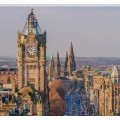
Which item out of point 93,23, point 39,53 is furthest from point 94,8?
point 39,53

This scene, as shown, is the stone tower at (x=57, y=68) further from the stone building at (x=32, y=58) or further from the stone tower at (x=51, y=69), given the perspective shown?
the stone building at (x=32, y=58)

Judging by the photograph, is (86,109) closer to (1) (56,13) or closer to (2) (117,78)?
(2) (117,78)

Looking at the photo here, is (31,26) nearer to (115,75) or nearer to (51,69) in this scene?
(51,69)

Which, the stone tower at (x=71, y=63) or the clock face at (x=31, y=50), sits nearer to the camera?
the stone tower at (x=71, y=63)

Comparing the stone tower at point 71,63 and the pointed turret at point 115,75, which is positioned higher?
the stone tower at point 71,63

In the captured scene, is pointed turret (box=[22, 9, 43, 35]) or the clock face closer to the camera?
pointed turret (box=[22, 9, 43, 35])

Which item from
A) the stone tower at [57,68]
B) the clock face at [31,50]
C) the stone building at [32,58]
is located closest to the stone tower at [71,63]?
the stone tower at [57,68]

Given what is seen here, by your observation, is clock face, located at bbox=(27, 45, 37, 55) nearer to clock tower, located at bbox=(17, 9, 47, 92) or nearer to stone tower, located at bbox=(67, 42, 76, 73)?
clock tower, located at bbox=(17, 9, 47, 92)

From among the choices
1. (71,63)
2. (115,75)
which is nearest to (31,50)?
(71,63)

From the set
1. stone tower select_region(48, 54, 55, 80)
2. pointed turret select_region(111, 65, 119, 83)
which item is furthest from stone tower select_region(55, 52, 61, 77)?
pointed turret select_region(111, 65, 119, 83)
